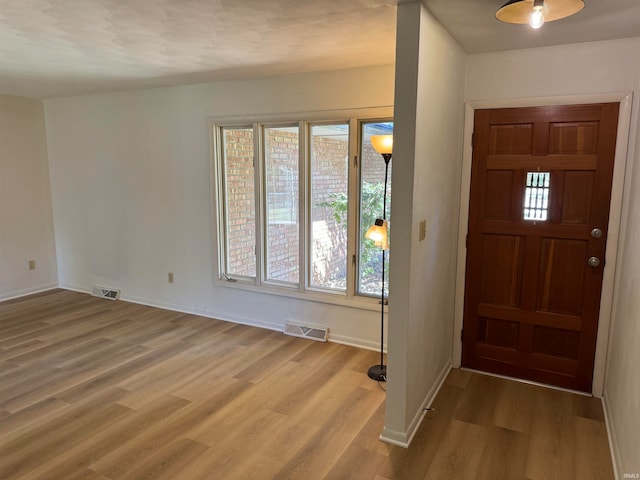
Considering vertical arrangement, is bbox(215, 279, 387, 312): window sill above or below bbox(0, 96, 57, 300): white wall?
below

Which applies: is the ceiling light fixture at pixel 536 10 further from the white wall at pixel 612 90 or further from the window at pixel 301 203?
the window at pixel 301 203

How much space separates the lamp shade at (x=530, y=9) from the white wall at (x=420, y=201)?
0.39 meters

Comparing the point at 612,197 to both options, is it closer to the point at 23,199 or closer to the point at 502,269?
the point at 502,269

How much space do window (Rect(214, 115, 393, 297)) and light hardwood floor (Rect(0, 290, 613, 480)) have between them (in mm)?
659

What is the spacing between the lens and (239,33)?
2600 mm

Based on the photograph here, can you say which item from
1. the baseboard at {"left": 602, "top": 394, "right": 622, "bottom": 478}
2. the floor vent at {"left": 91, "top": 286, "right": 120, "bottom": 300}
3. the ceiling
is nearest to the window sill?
the floor vent at {"left": 91, "top": 286, "right": 120, "bottom": 300}

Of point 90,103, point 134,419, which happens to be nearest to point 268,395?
point 134,419

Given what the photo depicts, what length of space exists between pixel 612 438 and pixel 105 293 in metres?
5.02

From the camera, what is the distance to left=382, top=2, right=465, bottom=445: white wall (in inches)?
83.7

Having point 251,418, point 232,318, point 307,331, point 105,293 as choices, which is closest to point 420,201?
point 251,418

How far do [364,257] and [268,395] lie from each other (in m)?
1.40

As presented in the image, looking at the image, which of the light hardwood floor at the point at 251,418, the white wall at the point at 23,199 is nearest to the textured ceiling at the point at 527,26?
the light hardwood floor at the point at 251,418

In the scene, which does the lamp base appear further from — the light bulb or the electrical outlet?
the light bulb

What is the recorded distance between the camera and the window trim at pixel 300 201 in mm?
3537
